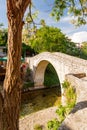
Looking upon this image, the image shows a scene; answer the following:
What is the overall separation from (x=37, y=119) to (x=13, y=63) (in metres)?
10.3

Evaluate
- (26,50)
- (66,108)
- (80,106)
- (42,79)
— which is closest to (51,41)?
(26,50)

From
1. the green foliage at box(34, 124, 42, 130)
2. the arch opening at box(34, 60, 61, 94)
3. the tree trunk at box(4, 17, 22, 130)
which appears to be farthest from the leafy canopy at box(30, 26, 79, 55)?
the tree trunk at box(4, 17, 22, 130)

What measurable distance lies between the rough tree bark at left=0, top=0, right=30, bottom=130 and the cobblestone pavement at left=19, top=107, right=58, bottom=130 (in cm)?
807

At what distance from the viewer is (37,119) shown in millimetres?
14461

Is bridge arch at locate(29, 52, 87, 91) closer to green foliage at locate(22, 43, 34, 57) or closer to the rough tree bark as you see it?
green foliage at locate(22, 43, 34, 57)

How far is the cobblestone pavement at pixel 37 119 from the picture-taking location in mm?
13234

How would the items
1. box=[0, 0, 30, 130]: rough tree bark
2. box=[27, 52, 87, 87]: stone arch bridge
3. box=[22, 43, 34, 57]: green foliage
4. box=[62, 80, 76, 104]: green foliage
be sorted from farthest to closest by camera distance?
box=[22, 43, 34, 57]: green foliage, box=[27, 52, 87, 87]: stone arch bridge, box=[62, 80, 76, 104]: green foliage, box=[0, 0, 30, 130]: rough tree bark

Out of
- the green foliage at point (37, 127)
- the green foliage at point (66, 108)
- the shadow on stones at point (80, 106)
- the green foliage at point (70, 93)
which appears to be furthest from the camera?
the green foliage at point (37, 127)

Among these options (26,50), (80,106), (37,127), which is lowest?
(37,127)

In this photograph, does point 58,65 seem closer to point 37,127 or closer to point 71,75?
point 71,75

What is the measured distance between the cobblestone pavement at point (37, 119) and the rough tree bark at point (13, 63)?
807 cm

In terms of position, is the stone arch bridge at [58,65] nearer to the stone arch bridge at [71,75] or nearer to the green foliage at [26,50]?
the stone arch bridge at [71,75]

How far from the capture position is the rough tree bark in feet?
14.9

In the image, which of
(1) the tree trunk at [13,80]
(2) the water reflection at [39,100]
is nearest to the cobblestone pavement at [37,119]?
(2) the water reflection at [39,100]
